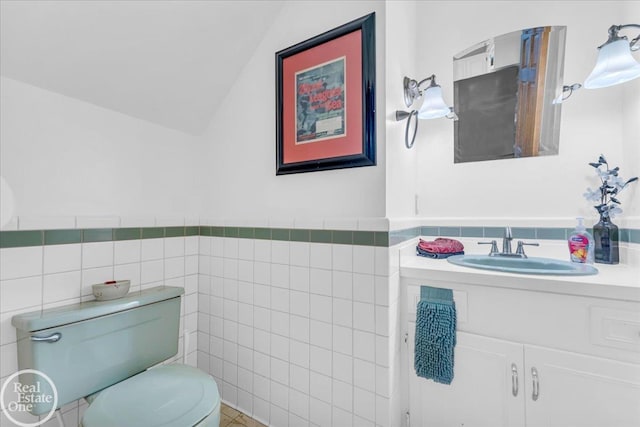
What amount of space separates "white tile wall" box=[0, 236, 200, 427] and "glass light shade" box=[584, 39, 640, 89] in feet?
6.95

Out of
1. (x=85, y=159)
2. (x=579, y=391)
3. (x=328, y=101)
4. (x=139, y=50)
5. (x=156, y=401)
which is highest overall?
(x=139, y=50)

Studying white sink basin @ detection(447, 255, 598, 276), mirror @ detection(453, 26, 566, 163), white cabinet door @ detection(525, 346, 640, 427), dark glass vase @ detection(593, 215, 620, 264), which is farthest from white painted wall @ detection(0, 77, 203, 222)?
dark glass vase @ detection(593, 215, 620, 264)

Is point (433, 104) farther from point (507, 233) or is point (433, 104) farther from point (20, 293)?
point (20, 293)

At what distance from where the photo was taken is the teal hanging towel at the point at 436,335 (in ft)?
3.68

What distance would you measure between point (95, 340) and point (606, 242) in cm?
225

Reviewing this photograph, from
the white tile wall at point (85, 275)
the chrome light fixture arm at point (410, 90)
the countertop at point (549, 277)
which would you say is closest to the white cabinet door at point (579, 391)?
the countertop at point (549, 277)

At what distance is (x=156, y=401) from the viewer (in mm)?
1030

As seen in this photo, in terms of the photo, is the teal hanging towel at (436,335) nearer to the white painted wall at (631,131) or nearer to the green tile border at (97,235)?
the white painted wall at (631,131)

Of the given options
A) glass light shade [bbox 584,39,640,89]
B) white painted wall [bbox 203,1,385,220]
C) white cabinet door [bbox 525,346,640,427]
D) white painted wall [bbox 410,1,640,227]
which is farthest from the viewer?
white painted wall [bbox 410,1,640,227]

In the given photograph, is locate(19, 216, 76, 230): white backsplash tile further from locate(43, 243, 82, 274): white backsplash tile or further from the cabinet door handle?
the cabinet door handle

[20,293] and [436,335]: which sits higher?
[20,293]

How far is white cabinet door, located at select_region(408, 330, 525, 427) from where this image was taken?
104 cm

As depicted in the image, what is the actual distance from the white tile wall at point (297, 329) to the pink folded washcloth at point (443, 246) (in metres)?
0.43

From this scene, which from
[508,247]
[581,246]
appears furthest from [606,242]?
[508,247]
